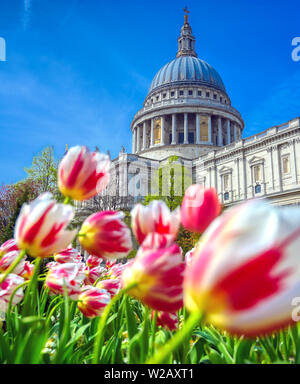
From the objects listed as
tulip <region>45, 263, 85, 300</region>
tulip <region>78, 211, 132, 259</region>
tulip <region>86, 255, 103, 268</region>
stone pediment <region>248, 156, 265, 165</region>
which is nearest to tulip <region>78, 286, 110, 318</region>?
tulip <region>45, 263, 85, 300</region>

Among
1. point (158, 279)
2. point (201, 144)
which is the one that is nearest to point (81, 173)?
point (158, 279)

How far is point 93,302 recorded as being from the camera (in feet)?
4.43

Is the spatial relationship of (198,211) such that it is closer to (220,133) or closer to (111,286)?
(111,286)

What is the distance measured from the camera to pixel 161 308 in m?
0.70

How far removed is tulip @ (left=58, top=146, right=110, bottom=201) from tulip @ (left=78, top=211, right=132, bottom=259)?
111 millimetres

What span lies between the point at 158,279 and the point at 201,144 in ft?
160

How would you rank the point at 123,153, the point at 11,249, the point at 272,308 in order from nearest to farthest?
the point at 272,308
the point at 11,249
the point at 123,153

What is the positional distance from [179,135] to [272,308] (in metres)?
51.9

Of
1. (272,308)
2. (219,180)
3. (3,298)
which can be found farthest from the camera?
(219,180)

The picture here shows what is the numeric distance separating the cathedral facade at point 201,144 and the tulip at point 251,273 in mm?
29170

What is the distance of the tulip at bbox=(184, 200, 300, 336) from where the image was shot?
52 cm

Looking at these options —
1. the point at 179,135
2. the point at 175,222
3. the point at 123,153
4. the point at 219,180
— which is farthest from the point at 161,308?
the point at 179,135

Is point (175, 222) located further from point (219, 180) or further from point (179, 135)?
point (179, 135)

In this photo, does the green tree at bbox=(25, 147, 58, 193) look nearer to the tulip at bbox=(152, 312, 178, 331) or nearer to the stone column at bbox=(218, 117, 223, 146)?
the tulip at bbox=(152, 312, 178, 331)
